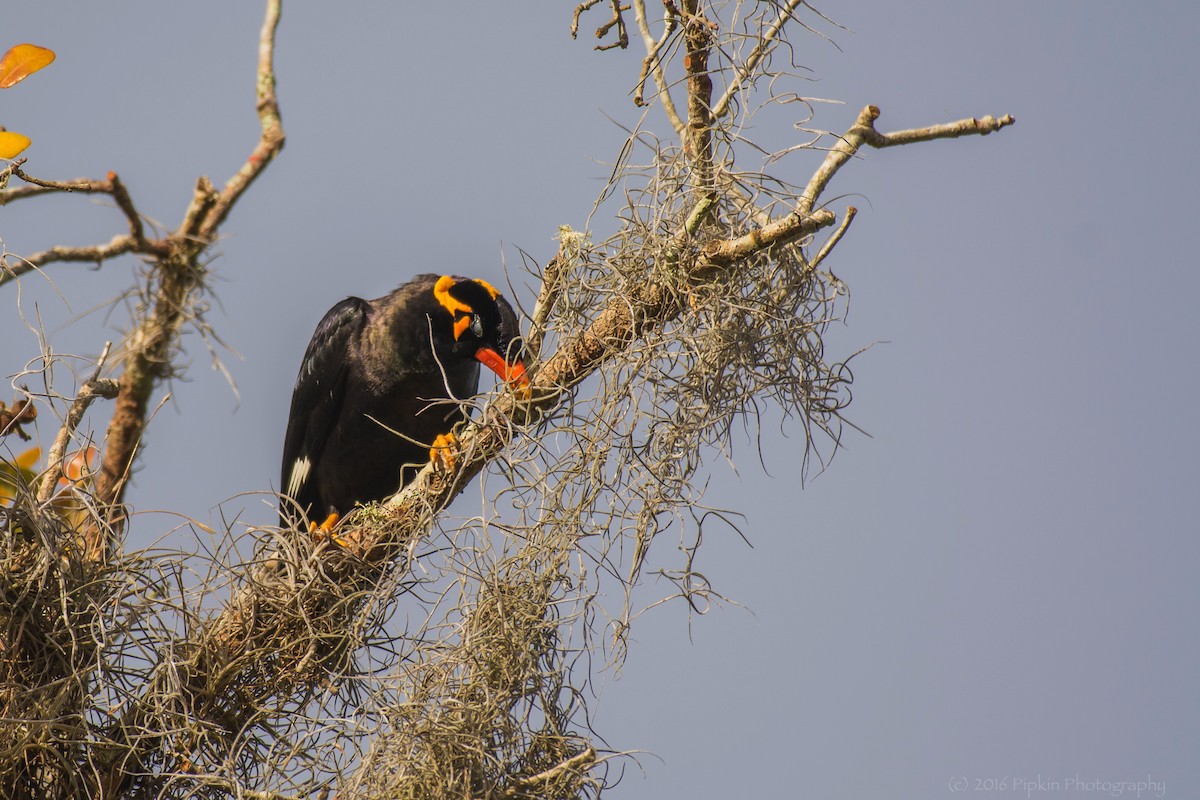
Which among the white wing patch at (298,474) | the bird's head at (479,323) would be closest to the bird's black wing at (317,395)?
the white wing patch at (298,474)

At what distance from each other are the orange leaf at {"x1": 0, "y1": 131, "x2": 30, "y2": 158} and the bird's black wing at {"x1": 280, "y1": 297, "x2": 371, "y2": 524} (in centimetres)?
190

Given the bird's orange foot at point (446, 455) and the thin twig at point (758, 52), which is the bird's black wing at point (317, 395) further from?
the thin twig at point (758, 52)

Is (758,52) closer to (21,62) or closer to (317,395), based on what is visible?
(21,62)

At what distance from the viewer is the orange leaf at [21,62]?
266 centimetres

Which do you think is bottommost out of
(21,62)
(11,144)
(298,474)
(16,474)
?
(16,474)

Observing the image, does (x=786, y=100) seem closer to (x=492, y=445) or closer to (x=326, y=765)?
(x=492, y=445)

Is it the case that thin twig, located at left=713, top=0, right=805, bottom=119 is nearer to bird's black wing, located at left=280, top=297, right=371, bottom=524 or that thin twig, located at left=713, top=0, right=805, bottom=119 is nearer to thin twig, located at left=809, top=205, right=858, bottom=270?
thin twig, located at left=809, top=205, right=858, bottom=270

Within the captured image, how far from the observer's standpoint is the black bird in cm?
410

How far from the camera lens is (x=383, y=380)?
4281mm

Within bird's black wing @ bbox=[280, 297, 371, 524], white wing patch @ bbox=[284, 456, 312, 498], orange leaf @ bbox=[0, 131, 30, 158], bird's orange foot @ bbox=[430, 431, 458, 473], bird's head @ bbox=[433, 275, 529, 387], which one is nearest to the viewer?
orange leaf @ bbox=[0, 131, 30, 158]

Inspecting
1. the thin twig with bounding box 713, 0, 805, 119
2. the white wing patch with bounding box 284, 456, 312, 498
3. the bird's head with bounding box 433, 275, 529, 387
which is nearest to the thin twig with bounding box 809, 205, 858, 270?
the thin twig with bounding box 713, 0, 805, 119

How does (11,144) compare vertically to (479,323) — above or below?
below

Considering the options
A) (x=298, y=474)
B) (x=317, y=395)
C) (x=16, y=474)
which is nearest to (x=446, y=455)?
(x=16, y=474)

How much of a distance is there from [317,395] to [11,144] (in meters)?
2.00
